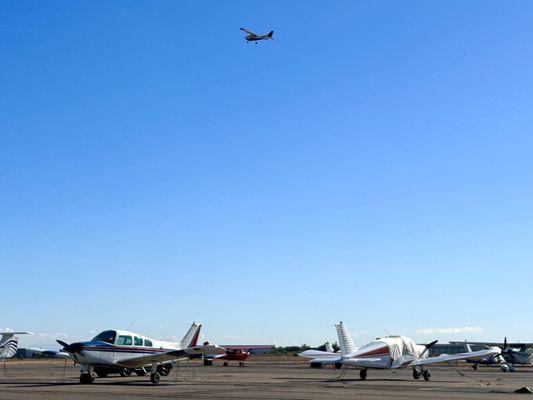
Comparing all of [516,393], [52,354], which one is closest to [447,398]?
[516,393]

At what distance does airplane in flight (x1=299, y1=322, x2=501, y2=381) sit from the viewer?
3688 centimetres

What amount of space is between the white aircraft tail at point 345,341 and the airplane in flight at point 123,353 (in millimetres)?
9739

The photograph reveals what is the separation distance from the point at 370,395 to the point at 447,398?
110 inches

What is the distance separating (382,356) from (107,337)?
49.6 ft

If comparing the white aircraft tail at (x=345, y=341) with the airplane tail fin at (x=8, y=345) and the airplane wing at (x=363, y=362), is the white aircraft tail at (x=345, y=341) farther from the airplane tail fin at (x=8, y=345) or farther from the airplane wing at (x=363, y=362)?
the airplane tail fin at (x=8, y=345)

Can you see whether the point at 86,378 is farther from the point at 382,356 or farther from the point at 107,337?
the point at 382,356

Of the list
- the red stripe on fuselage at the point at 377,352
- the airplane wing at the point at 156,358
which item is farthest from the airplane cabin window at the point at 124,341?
the red stripe on fuselage at the point at 377,352

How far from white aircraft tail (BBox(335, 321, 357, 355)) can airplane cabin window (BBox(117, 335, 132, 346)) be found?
12761 mm

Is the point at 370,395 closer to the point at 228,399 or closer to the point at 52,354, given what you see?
the point at 228,399

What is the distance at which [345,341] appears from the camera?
40.7 metres

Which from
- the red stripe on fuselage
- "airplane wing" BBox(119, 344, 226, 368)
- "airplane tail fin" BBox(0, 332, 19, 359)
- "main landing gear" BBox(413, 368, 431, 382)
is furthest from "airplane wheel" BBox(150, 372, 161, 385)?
→ "airplane tail fin" BBox(0, 332, 19, 359)

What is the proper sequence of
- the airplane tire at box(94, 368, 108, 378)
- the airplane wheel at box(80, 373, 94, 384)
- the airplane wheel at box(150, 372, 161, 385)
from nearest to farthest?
1. the airplane wheel at box(80, 373, 94, 384)
2. the airplane wheel at box(150, 372, 161, 385)
3. the airplane tire at box(94, 368, 108, 378)

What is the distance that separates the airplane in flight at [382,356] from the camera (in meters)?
36.9

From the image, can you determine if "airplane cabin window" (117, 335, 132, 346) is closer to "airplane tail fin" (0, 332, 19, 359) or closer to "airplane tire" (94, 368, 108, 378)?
"airplane tire" (94, 368, 108, 378)
